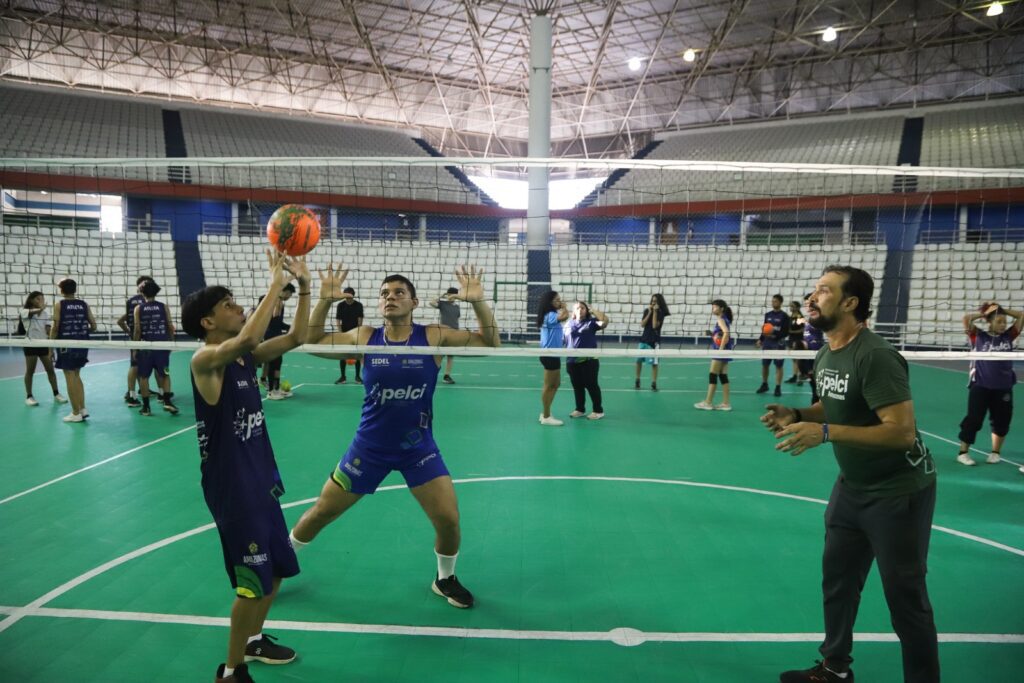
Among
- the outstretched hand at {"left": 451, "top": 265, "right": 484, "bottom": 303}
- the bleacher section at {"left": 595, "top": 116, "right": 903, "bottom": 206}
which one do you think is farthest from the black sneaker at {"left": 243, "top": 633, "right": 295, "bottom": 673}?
the bleacher section at {"left": 595, "top": 116, "right": 903, "bottom": 206}

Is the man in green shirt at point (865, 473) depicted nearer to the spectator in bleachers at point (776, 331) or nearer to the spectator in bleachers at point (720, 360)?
the spectator in bleachers at point (720, 360)

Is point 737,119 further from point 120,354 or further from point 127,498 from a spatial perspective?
point 127,498

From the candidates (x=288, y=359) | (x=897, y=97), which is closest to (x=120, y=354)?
(x=288, y=359)

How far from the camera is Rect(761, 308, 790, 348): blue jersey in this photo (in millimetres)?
12250

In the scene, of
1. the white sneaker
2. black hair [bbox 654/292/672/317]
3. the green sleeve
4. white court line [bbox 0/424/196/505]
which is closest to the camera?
the green sleeve

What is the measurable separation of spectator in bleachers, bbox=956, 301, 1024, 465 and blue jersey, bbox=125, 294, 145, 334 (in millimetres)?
12327

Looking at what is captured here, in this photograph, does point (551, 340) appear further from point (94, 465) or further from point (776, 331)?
point (94, 465)

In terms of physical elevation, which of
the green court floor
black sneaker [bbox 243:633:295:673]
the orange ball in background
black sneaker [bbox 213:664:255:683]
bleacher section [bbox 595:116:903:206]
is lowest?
the green court floor

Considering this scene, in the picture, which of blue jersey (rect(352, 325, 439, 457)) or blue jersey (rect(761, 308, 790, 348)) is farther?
blue jersey (rect(761, 308, 790, 348))

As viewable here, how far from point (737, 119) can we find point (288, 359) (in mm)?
30101

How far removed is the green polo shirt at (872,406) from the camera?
9.36 ft

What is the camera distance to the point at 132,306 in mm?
10328

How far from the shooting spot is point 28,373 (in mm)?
10367

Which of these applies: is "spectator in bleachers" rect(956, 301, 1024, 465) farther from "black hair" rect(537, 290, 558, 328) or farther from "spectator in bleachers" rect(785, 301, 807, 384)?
"black hair" rect(537, 290, 558, 328)
